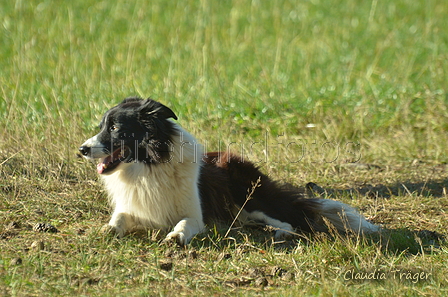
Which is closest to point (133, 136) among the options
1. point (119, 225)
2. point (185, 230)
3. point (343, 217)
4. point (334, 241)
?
point (119, 225)

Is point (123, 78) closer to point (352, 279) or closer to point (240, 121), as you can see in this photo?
point (240, 121)

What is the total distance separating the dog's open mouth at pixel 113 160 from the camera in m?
4.20

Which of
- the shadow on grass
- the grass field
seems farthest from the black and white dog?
the grass field

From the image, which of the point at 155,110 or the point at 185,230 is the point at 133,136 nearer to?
the point at 155,110

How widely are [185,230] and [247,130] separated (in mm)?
3524

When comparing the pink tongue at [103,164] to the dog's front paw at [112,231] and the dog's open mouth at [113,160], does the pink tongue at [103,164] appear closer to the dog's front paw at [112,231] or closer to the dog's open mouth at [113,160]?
the dog's open mouth at [113,160]

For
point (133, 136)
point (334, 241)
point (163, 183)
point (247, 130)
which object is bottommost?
point (334, 241)

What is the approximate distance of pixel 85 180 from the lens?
5.28 metres

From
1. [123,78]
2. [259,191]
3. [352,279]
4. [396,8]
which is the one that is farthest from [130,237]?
[396,8]

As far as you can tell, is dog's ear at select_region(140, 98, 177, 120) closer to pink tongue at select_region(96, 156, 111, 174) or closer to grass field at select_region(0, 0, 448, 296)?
pink tongue at select_region(96, 156, 111, 174)

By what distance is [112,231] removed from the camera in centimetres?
411

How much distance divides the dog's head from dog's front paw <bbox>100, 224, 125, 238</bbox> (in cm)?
42

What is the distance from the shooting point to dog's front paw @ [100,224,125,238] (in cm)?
408

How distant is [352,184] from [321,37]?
20.8 feet
